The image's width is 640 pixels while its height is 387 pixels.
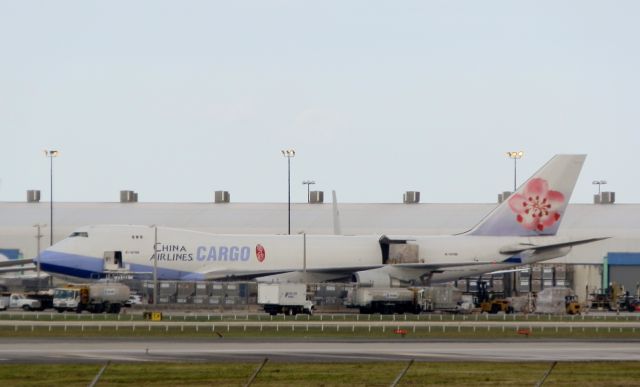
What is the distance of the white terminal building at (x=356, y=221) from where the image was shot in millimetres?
138500

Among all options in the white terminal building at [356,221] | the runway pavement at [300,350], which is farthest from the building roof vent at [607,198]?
the runway pavement at [300,350]

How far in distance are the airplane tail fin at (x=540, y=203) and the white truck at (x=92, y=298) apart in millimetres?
32508

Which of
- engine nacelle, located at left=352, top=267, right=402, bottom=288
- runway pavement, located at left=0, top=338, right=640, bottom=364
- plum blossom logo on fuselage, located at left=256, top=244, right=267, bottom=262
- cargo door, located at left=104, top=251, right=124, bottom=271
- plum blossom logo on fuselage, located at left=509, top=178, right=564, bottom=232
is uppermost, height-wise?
plum blossom logo on fuselage, located at left=509, top=178, right=564, bottom=232

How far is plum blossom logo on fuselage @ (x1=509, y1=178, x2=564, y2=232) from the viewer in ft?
370

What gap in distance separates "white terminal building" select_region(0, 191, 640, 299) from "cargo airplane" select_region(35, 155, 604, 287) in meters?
21.5

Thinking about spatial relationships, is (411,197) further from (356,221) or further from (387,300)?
(387,300)

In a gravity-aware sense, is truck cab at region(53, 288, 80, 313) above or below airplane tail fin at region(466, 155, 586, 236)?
below

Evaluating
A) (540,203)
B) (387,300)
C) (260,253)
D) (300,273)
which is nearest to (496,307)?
(540,203)

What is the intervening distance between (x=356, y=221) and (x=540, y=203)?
1710 inches

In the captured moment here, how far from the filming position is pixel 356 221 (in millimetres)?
154000

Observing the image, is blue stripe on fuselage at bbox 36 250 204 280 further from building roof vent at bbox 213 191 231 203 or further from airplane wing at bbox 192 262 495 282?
building roof vent at bbox 213 191 231 203

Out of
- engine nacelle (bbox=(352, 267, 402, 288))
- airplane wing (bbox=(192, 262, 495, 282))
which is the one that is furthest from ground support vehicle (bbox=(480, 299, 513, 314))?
engine nacelle (bbox=(352, 267, 402, 288))

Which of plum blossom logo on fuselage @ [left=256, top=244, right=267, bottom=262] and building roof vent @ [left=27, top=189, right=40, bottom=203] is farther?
building roof vent @ [left=27, top=189, right=40, bottom=203]

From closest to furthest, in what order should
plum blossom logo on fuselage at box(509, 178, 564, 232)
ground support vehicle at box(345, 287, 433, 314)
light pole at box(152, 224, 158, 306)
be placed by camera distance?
1. ground support vehicle at box(345, 287, 433, 314)
2. light pole at box(152, 224, 158, 306)
3. plum blossom logo on fuselage at box(509, 178, 564, 232)
